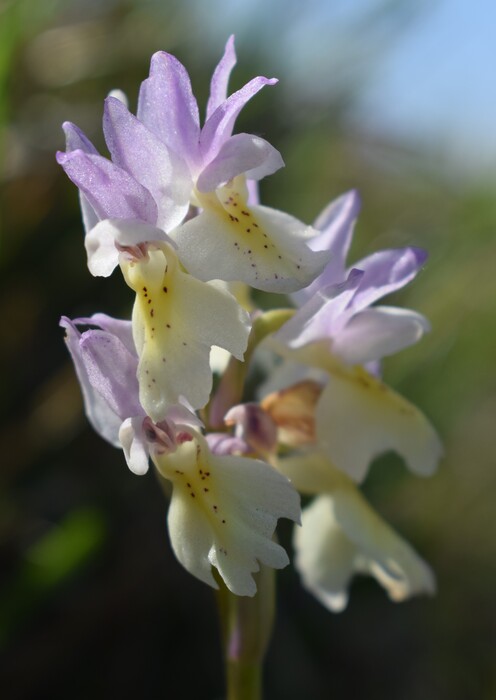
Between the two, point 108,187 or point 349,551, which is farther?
point 349,551

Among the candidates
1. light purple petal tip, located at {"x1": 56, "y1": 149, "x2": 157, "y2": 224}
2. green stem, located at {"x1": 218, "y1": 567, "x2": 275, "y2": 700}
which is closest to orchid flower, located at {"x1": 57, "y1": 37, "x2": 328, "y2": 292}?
light purple petal tip, located at {"x1": 56, "y1": 149, "x2": 157, "y2": 224}

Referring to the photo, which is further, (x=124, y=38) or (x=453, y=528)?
(x=453, y=528)

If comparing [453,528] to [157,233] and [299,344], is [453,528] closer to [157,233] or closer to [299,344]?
[299,344]

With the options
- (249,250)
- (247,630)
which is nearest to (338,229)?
(249,250)

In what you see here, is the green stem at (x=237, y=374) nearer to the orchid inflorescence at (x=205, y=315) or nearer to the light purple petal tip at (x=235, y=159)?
the orchid inflorescence at (x=205, y=315)

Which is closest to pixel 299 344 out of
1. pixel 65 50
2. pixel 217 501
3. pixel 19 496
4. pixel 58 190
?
pixel 217 501

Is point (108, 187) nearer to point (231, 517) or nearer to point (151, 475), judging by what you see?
point (231, 517)

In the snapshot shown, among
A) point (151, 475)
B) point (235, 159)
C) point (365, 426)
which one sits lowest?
point (151, 475)
